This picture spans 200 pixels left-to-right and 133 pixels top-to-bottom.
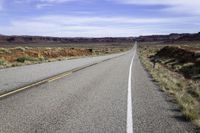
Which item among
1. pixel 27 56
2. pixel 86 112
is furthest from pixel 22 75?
pixel 27 56

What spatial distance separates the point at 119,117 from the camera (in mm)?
8961

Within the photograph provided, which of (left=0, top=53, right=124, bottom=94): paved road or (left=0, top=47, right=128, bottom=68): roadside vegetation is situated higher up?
(left=0, top=53, right=124, bottom=94): paved road

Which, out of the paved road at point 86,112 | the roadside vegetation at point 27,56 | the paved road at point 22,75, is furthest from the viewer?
the roadside vegetation at point 27,56

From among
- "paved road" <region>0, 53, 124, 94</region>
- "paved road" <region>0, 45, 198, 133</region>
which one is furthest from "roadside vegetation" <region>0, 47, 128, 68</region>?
"paved road" <region>0, 45, 198, 133</region>

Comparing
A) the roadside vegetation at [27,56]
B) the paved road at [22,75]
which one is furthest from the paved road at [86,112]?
the roadside vegetation at [27,56]

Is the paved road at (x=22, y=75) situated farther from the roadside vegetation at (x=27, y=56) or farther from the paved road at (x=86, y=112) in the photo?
the roadside vegetation at (x=27, y=56)

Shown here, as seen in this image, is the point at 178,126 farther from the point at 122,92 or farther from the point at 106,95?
the point at 122,92

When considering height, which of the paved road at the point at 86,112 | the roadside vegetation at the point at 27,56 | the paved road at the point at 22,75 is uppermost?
the paved road at the point at 86,112

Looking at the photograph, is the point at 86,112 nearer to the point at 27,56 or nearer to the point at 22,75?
the point at 22,75

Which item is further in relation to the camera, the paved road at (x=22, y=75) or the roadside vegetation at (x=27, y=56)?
the roadside vegetation at (x=27, y=56)

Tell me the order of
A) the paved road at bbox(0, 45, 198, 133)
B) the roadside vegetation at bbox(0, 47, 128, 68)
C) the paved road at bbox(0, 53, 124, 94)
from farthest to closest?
the roadside vegetation at bbox(0, 47, 128, 68) → the paved road at bbox(0, 53, 124, 94) → the paved road at bbox(0, 45, 198, 133)

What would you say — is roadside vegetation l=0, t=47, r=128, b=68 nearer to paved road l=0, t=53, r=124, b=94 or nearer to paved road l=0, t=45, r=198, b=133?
paved road l=0, t=53, r=124, b=94

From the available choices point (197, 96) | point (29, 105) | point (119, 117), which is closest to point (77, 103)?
point (29, 105)

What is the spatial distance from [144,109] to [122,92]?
373cm
